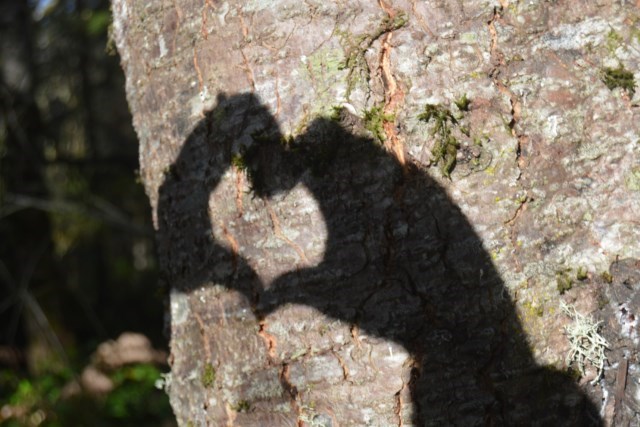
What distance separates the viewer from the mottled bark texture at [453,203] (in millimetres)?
1206

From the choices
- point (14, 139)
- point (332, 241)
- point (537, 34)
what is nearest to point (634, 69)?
point (537, 34)

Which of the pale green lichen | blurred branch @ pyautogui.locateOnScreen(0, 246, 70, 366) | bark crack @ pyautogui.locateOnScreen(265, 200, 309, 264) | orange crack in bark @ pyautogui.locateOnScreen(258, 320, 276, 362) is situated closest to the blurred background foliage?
blurred branch @ pyautogui.locateOnScreen(0, 246, 70, 366)

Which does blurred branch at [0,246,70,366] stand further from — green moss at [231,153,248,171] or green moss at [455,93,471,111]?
green moss at [455,93,471,111]

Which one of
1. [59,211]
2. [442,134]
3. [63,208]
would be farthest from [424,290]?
[59,211]

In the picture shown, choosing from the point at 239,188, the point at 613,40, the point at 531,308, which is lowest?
the point at 531,308

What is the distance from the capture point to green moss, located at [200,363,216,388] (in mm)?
1379

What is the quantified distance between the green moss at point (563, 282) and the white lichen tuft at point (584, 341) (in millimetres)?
25

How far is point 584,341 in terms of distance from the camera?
121 centimetres

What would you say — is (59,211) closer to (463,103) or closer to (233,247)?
(233,247)

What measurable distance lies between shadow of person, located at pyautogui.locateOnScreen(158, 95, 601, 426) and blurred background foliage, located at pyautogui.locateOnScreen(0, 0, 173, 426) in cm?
447

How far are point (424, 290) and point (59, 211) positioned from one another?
5.33 meters

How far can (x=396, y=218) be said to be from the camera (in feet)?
3.96

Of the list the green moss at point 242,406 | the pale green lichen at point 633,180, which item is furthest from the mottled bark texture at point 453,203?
the green moss at point 242,406

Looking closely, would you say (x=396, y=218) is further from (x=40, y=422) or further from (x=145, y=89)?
(x=40, y=422)
